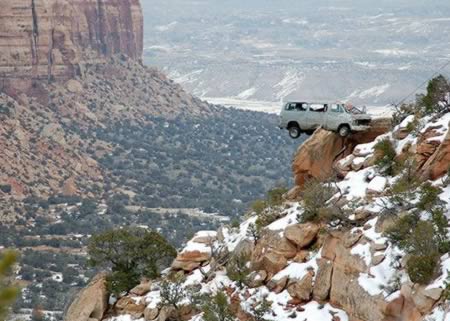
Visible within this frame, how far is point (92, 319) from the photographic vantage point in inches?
1251

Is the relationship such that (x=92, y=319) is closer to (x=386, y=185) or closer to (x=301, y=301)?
(x=301, y=301)

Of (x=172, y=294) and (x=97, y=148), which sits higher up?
(x=172, y=294)

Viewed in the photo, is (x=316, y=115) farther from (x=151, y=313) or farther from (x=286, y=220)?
(x=151, y=313)

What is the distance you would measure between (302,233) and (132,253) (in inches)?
314

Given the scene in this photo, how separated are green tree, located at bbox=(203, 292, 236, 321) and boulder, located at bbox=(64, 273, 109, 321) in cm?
501

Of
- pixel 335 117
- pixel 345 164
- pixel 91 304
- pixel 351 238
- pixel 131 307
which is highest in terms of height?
pixel 335 117

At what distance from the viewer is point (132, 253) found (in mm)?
35344

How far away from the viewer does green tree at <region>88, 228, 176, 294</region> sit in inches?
1368

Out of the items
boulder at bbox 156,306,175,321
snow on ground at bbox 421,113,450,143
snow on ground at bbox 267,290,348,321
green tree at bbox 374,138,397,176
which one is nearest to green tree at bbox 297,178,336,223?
green tree at bbox 374,138,397,176

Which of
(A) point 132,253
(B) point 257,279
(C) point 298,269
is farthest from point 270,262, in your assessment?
(A) point 132,253

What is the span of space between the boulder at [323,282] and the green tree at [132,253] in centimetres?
810

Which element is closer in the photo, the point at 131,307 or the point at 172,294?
the point at 172,294

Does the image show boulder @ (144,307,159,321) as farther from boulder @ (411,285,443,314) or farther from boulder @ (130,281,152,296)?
boulder @ (411,285,443,314)

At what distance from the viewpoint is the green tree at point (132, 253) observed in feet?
114
